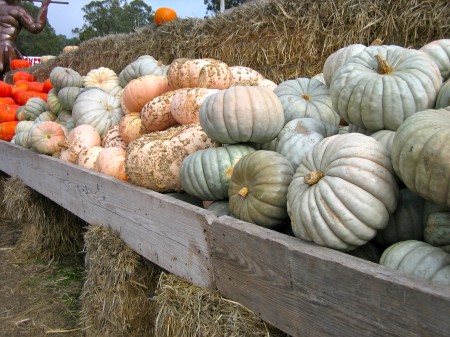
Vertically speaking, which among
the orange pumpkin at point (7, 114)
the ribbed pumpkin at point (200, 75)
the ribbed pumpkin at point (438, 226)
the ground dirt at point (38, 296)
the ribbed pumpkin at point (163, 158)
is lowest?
the ground dirt at point (38, 296)

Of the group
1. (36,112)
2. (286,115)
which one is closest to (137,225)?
→ (286,115)

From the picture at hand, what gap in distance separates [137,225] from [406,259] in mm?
1310

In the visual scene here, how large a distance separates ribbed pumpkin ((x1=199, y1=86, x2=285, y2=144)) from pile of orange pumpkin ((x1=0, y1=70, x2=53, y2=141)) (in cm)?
427

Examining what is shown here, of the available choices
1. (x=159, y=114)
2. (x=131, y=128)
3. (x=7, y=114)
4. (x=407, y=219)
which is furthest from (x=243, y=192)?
(x=7, y=114)

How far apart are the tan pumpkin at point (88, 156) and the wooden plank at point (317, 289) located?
1.73 metres

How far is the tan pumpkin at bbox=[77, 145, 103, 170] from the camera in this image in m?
2.83

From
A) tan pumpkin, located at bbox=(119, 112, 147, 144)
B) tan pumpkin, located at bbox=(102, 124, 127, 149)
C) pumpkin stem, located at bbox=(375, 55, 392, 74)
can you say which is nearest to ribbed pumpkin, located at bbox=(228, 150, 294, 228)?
pumpkin stem, located at bbox=(375, 55, 392, 74)

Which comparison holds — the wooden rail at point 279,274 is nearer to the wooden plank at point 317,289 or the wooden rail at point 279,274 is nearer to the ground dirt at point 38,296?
the wooden plank at point 317,289

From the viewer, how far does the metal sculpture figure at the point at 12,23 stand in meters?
9.59

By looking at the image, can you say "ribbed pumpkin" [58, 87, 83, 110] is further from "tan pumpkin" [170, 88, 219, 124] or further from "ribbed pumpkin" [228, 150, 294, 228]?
"ribbed pumpkin" [228, 150, 294, 228]

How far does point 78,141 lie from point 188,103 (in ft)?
4.06

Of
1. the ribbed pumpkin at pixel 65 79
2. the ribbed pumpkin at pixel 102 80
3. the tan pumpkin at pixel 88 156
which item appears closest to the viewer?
the tan pumpkin at pixel 88 156

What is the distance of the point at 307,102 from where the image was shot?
6.72 ft

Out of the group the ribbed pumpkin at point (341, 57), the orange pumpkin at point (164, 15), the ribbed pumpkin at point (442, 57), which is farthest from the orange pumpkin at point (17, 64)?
the ribbed pumpkin at point (442, 57)
